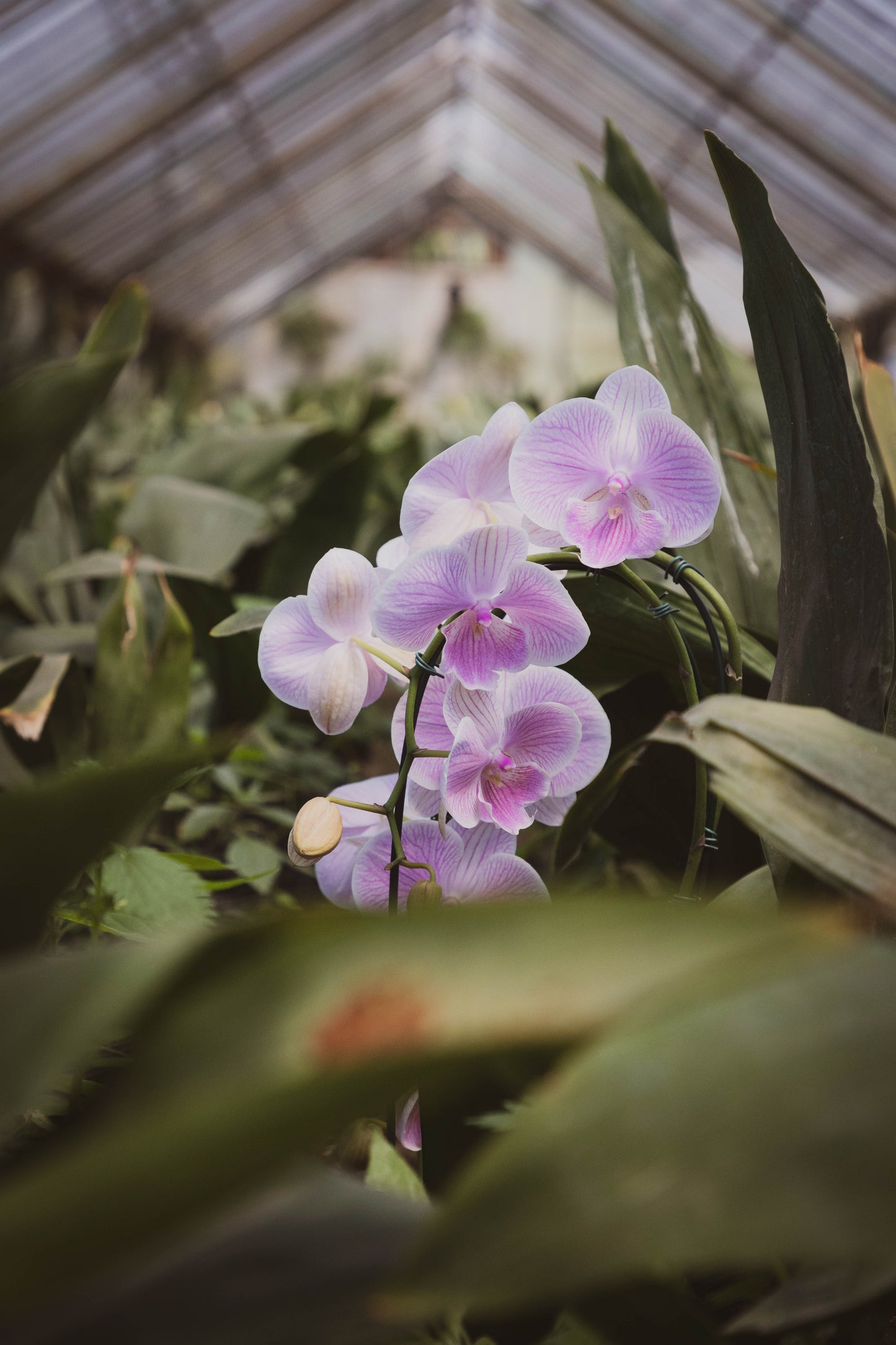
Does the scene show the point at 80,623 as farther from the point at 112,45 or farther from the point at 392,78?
the point at 392,78

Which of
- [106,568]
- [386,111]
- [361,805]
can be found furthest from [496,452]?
[386,111]

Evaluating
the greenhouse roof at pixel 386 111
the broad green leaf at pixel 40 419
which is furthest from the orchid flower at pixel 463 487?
the greenhouse roof at pixel 386 111

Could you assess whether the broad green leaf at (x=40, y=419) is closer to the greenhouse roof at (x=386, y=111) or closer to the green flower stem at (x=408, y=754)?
the green flower stem at (x=408, y=754)

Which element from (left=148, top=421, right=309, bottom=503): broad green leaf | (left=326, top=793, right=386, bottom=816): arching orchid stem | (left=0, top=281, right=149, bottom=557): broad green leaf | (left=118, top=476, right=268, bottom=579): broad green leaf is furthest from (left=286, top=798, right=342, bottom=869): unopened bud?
(left=148, top=421, right=309, bottom=503): broad green leaf

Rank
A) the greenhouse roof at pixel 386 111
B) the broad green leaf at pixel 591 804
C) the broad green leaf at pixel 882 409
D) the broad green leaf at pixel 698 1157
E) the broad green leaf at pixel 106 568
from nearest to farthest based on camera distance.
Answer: the broad green leaf at pixel 698 1157 → the broad green leaf at pixel 591 804 → the broad green leaf at pixel 882 409 → the broad green leaf at pixel 106 568 → the greenhouse roof at pixel 386 111

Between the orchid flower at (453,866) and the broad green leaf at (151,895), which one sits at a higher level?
the orchid flower at (453,866)

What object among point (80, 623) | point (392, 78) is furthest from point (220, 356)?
point (80, 623)

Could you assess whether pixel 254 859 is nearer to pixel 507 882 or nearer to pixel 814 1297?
pixel 507 882
